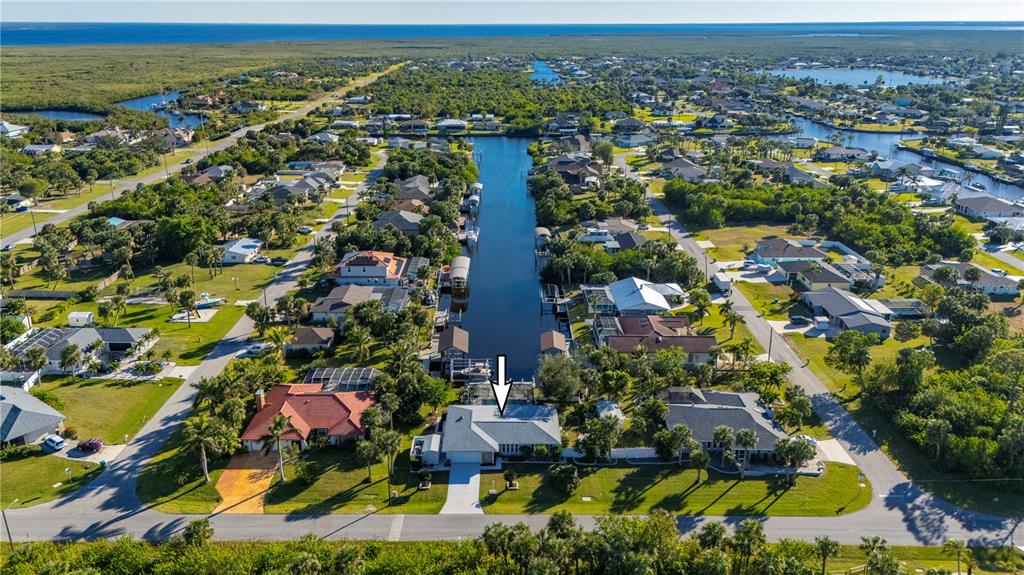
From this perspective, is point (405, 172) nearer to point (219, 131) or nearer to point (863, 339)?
point (219, 131)

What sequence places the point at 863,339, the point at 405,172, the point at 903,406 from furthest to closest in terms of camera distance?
the point at 405,172 < the point at 863,339 < the point at 903,406

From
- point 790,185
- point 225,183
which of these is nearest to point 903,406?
point 790,185

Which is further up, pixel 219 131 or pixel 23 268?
pixel 219 131

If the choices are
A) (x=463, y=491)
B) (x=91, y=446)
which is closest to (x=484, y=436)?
(x=463, y=491)

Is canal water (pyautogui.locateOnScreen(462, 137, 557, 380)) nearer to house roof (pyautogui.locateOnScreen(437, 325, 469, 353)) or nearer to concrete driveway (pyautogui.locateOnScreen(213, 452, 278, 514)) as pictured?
house roof (pyautogui.locateOnScreen(437, 325, 469, 353))

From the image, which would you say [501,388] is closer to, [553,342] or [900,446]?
[553,342]

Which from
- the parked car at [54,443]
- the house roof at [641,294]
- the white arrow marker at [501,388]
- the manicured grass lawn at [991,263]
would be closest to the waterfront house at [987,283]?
the manicured grass lawn at [991,263]
